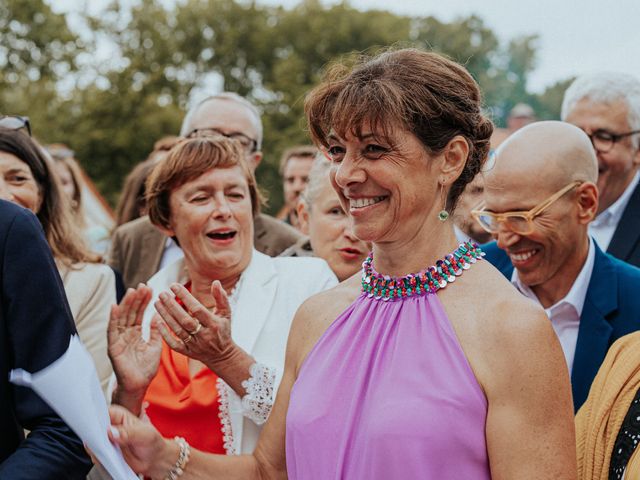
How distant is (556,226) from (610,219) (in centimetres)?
157

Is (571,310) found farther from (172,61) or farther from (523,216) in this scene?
(172,61)

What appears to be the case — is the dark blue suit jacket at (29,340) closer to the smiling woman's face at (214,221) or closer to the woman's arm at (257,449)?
the woman's arm at (257,449)

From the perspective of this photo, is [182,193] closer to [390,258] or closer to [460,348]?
[390,258]

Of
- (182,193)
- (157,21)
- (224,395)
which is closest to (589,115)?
(182,193)

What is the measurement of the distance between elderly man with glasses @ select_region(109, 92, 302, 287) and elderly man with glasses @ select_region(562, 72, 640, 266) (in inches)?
72.2

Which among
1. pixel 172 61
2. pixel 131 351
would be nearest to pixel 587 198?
pixel 131 351

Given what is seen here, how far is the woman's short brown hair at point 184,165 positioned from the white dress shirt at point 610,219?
2273mm

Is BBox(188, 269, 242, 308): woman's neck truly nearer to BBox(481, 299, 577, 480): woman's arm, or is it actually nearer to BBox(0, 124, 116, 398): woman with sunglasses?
BBox(0, 124, 116, 398): woman with sunglasses

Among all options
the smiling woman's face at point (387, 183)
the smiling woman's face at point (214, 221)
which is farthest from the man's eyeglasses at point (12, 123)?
the smiling woman's face at point (387, 183)

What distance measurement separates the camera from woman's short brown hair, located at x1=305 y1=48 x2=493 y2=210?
245 cm

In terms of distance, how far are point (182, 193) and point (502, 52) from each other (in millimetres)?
36777

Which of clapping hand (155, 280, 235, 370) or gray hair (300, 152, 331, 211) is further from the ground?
gray hair (300, 152, 331, 211)

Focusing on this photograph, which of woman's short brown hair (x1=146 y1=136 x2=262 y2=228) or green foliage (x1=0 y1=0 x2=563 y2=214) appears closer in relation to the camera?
woman's short brown hair (x1=146 y1=136 x2=262 y2=228)

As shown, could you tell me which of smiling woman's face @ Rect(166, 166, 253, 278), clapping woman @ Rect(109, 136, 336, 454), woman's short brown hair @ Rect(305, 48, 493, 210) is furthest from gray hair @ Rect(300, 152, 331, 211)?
woman's short brown hair @ Rect(305, 48, 493, 210)
